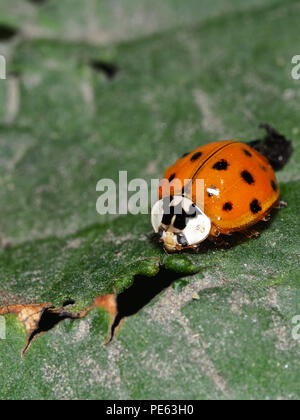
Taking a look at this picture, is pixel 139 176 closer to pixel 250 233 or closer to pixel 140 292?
pixel 250 233

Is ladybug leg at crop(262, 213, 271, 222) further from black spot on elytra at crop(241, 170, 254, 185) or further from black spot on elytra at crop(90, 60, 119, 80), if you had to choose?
black spot on elytra at crop(90, 60, 119, 80)

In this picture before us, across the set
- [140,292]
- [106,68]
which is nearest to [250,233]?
[140,292]

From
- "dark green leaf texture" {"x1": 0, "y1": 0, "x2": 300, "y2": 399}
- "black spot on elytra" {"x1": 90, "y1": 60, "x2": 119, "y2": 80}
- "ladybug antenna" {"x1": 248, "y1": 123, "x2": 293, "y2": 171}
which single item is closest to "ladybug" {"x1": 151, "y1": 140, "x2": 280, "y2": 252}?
"dark green leaf texture" {"x1": 0, "y1": 0, "x2": 300, "y2": 399}

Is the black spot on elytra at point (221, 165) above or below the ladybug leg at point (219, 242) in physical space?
above

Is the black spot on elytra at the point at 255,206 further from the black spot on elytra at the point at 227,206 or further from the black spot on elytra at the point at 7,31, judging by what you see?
the black spot on elytra at the point at 7,31

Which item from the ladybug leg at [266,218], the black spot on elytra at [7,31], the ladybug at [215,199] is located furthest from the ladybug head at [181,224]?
the black spot on elytra at [7,31]
